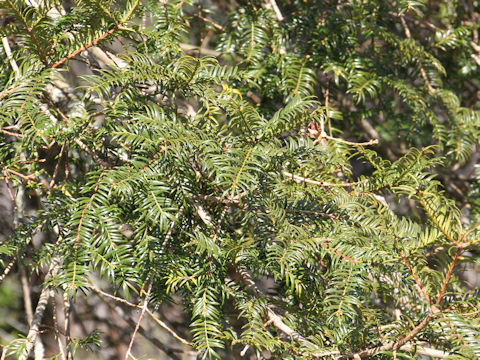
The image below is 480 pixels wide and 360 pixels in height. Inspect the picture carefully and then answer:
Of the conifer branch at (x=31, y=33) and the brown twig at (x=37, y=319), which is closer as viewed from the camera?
the conifer branch at (x=31, y=33)

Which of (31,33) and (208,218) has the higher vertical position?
(31,33)

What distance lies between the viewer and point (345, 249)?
69 centimetres

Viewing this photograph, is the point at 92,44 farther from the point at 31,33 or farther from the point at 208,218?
the point at 208,218

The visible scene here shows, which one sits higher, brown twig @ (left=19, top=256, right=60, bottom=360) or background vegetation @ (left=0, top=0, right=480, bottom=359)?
background vegetation @ (left=0, top=0, right=480, bottom=359)

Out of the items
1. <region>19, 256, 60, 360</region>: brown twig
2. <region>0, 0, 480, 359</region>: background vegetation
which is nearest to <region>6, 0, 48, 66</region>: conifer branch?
<region>0, 0, 480, 359</region>: background vegetation

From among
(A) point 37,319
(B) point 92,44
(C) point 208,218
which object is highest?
(B) point 92,44

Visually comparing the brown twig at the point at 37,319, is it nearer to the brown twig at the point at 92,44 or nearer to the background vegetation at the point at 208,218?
the background vegetation at the point at 208,218

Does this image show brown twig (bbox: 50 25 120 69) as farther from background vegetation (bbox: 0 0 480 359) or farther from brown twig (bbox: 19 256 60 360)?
brown twig (bbox: 19 256 60 360)

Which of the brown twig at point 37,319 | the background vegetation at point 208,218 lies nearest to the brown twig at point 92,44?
the background vegetation at point 208,218

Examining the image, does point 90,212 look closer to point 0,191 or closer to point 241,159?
point 241,159

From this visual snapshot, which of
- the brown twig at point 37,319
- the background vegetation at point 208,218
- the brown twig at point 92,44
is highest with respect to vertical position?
the brown twig at point 92,44

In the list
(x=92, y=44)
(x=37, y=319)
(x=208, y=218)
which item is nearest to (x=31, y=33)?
(x=92, y=44)

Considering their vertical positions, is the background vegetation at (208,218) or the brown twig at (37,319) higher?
the background vegetation at (208,218)

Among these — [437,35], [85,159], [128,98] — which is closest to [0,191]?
[85,159]
